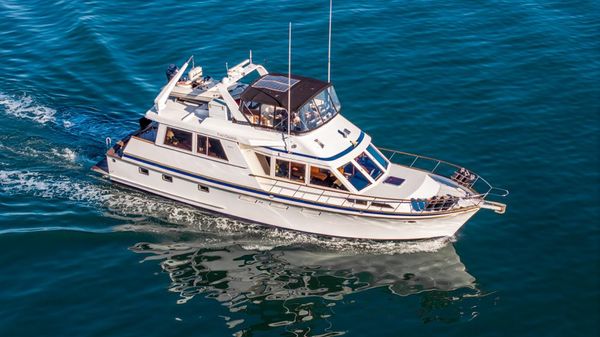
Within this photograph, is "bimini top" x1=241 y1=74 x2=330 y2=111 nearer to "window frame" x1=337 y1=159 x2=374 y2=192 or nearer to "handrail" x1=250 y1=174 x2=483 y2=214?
"window frame" x1=337 y1=159 x2=374 y2=192

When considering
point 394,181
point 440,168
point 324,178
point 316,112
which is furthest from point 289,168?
point 440,168

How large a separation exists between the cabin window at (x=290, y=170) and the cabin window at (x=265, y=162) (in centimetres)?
43

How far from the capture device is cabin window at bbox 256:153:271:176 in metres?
29.5

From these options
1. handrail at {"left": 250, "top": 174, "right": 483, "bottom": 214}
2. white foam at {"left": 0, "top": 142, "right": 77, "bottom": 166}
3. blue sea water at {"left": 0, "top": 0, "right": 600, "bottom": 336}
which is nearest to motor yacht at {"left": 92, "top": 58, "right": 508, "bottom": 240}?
handrail at {"left": 250, "top": 174, "right": 483, "bottom": 214}

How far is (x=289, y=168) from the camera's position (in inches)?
1145

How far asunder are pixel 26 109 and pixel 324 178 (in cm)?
1807

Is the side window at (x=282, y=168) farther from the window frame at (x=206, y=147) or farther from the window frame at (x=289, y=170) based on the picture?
the window frame at (x=206, y=147)

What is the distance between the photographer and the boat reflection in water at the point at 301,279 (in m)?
25.7

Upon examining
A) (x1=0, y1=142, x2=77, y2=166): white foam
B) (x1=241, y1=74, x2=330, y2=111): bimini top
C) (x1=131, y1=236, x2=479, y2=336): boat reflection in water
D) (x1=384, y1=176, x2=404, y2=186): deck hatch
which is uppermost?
(x1=241, y1=74, x2=330, y2=111): bimini top

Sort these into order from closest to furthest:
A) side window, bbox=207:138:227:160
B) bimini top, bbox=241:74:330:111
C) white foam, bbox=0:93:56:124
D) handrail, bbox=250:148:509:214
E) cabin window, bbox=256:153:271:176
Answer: handrail, bbox=250:148:509:214 → bimini top, bbox=241:74:330:111 → cabin window, bbox=256:153:271:176 → side window, bbox=207:138:227:160 → white foam, bbox=0:93:56:124

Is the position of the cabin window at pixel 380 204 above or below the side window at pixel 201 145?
below

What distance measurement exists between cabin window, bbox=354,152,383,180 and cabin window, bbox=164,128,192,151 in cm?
722

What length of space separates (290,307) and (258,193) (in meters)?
5.33

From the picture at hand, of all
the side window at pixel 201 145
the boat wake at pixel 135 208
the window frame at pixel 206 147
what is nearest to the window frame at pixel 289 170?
the window frame at pixel 206 147
